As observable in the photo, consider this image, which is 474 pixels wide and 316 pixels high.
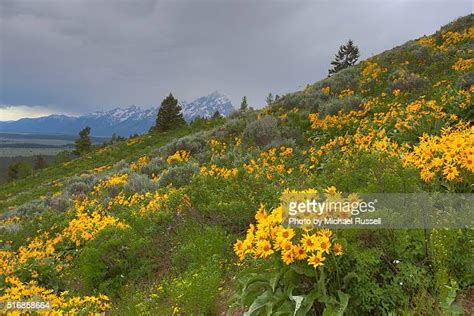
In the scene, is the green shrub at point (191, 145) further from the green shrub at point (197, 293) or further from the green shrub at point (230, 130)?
the green shrub at point (197, 293)

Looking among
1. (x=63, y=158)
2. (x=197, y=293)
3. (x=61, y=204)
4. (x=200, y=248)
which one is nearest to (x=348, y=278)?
(x=197, y=293)

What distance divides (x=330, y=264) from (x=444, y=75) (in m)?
11.7

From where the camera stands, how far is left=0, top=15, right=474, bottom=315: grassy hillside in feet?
10.6

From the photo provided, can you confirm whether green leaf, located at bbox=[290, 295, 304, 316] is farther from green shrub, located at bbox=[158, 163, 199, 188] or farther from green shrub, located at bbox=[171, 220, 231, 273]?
green shrub, located at bbox=[158, 163, 199, 188]

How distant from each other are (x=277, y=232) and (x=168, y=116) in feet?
106

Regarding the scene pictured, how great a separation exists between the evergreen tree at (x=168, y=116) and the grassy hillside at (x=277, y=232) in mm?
18991

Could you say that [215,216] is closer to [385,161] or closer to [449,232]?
[385,161]

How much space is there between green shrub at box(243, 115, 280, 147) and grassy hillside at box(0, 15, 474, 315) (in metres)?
0.05

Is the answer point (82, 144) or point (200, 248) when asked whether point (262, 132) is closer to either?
point (200, 248)

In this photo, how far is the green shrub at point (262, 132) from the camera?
42.7 ft

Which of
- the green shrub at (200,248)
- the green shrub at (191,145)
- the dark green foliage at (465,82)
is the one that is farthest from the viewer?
the green shrub at (191,145)

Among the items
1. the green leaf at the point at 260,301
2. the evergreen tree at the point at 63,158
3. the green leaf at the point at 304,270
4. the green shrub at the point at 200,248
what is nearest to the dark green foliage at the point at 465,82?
the green shrub at the point at 200,248

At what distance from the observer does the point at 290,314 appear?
3152 millimetres

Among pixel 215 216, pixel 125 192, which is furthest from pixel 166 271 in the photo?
pixel 125 192
